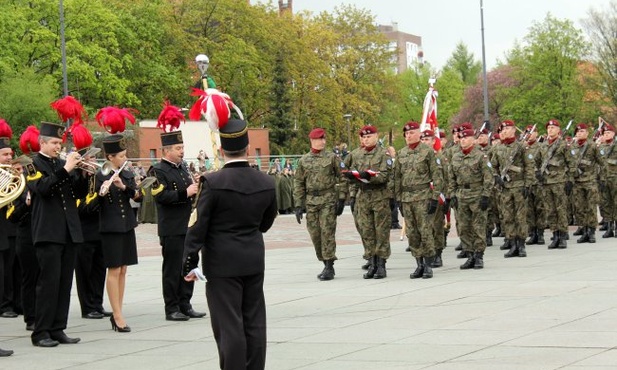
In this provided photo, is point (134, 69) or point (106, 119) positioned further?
point (134, 69)

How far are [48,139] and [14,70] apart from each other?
44.1 meters

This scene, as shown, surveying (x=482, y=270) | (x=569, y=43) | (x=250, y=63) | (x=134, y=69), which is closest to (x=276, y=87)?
(x=250, y=63)

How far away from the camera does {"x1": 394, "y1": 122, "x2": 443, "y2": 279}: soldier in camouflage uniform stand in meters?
15.5

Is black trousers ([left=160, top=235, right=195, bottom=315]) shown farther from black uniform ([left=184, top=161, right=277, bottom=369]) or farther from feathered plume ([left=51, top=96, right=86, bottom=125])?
black uniform ([left=184, top=161, right=277, bottom=369])

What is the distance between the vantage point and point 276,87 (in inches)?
2739

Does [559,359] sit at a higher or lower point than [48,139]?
lower

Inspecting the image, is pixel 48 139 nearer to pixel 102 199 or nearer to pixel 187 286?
pixel 102 199

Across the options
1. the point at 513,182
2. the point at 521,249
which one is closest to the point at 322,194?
the point at 521,249

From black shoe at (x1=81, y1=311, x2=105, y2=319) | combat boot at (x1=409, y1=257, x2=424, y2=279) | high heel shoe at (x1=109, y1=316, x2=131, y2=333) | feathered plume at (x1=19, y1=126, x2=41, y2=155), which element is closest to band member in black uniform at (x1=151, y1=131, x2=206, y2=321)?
high heel shoe at (x1=109, y1=316, x2=131, y2=333)

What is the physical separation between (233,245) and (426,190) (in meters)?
7.92

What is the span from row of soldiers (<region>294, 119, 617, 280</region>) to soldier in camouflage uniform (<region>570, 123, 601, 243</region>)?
2.58ft

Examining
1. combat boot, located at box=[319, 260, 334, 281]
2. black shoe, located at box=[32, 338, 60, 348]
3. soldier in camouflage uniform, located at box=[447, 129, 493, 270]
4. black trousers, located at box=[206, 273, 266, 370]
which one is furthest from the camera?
soldier in camouflage uniform, located at box=[447, 129, 493, 270]

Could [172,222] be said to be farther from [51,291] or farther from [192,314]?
[51,291]

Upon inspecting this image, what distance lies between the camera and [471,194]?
1678 centimetres
